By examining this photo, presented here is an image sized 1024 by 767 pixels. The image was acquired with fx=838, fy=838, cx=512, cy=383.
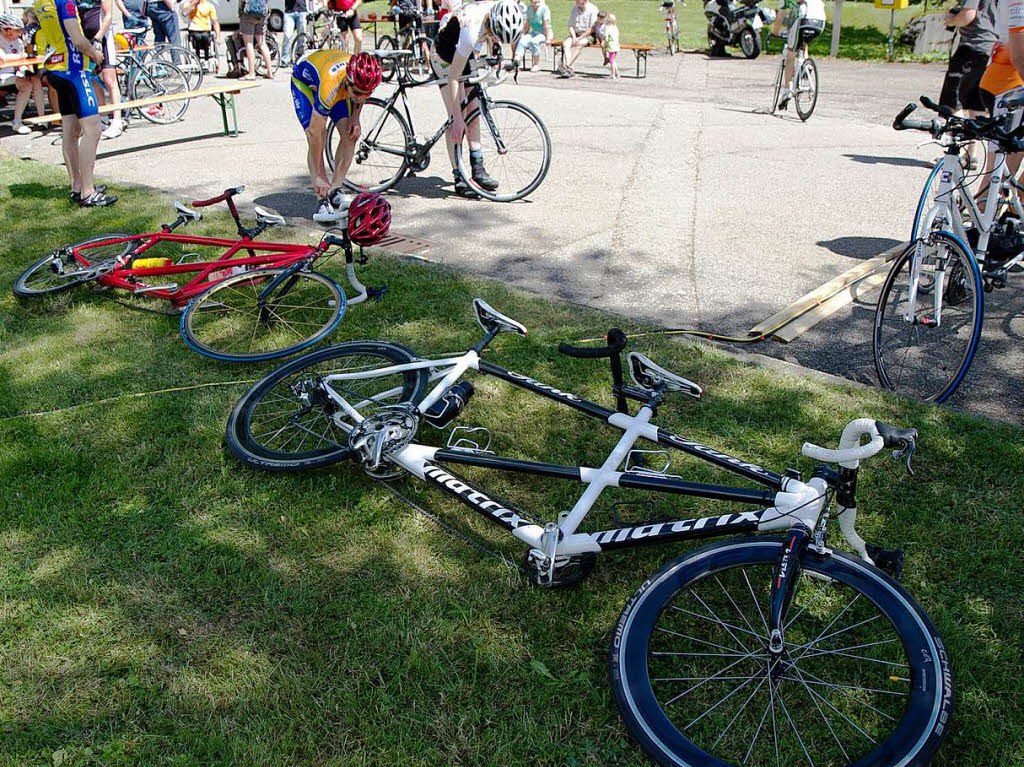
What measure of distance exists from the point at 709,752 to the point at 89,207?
7.31 m

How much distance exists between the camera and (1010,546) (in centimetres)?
325

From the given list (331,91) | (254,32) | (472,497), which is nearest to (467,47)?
(331,91)

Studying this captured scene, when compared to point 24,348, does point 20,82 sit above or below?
above

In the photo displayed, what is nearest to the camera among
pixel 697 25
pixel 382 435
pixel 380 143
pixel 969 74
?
pixel 382 435

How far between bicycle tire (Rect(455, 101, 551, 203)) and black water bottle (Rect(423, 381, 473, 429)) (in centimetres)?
449

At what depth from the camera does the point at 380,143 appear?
26.7ft

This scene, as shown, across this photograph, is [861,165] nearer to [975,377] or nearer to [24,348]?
[975,377]

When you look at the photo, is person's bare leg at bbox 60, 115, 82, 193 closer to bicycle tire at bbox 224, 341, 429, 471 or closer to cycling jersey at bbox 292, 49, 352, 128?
cycling jersey at bbox 292, 49, 352, 128

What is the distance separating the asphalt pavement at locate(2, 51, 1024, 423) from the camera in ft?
17.9

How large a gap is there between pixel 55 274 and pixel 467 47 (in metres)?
3.78

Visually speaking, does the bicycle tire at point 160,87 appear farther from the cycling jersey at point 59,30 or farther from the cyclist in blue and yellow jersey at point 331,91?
the cyclist in blue and yellow jersey at point 331,91

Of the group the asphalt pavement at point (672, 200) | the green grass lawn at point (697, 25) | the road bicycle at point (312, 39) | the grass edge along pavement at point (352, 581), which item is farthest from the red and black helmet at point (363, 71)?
the green grass lawn at point (697, 25)

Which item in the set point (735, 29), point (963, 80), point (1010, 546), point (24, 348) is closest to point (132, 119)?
point (24, 348)

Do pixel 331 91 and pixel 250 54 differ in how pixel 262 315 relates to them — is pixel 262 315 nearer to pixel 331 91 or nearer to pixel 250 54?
pixel 331 91
